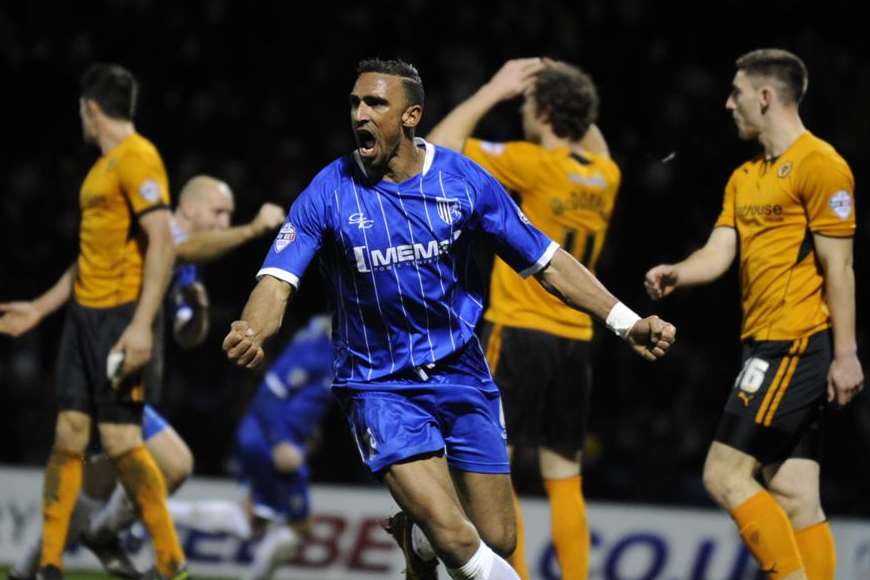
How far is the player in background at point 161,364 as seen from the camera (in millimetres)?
6559

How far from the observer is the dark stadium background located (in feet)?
35.8

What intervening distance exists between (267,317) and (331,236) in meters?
0.42

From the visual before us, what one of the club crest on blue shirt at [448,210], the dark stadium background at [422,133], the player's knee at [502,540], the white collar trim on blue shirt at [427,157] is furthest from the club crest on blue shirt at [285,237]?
the dark stadium background at [422,133]

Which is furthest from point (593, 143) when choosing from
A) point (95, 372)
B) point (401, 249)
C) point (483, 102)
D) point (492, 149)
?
point (95, 372)

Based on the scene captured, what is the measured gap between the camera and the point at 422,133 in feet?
40.8

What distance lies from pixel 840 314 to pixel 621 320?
100cm

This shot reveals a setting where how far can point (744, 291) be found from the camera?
5.55 m

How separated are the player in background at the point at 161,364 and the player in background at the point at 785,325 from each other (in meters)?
2.19

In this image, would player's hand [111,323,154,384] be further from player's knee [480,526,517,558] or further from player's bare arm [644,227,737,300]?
player's bare arm [644,227,737,300]

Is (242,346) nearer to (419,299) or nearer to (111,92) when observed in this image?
(419,299)

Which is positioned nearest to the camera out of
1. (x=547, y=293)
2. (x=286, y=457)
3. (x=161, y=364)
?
(x=547, y=293)

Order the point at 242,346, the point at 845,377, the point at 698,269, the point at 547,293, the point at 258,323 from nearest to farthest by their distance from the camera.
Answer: the point at 242,346, the point at 258,323, the point at 845,377, the point at 698,269, the point at 547,293

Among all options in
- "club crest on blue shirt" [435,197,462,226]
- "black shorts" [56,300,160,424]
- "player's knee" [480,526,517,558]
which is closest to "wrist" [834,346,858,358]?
"player's knee" [480,526,517,558]

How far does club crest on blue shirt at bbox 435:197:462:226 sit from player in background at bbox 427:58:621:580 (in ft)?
4.11
